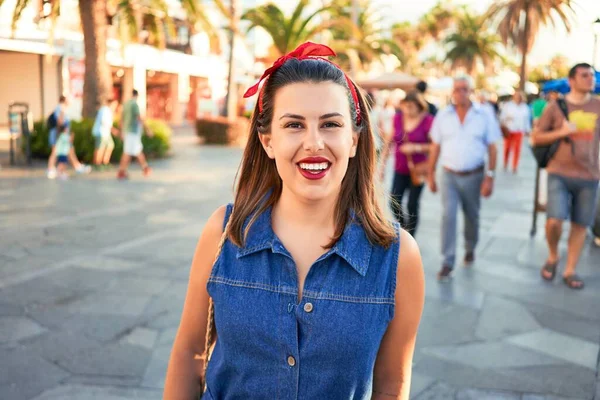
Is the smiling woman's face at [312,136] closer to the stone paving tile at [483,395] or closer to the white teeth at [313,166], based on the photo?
the white teeth at [313,166]

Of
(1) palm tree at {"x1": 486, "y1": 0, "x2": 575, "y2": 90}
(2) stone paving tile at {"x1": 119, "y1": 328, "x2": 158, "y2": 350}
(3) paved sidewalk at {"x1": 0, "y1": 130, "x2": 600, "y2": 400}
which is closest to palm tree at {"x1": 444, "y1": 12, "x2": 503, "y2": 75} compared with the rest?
(1) palm tree at {"x1": 486, "y1": 0, "x2": 575, "y2": 90}

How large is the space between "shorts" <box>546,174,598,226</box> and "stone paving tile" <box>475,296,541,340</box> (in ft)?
3.36

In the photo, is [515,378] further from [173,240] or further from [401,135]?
[173,240]

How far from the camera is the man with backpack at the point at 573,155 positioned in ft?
18.0

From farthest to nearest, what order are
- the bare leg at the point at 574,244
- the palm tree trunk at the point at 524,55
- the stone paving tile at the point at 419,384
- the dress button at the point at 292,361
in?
the palm tree trunk at the point at 524,55
the bare leg at the point at 574,244
the stone paving tile at the point at 419,384
the dress button at the point at 292,361

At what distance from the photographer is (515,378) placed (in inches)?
147

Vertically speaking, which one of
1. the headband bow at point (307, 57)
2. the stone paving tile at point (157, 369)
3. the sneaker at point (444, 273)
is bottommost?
the stone paving tile at point (157, 369)

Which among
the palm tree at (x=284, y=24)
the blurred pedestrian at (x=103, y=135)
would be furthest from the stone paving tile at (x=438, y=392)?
the palm tree at (x=284, y=24)

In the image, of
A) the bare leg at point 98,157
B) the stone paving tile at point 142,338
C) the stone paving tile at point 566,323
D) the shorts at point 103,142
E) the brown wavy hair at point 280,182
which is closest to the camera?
the brown wavy hair at point 280,182

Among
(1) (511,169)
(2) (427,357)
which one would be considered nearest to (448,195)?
(2) (427,357)

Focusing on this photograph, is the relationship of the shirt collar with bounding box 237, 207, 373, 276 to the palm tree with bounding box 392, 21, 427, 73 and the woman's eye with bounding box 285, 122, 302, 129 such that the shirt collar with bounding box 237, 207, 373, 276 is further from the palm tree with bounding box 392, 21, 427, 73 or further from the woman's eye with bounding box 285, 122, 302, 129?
the palm tree with bounding box 392, 21, 427, 73

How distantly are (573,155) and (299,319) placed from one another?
15.3ft

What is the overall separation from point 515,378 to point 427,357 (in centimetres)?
54

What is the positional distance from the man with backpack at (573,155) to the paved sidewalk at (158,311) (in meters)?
0.58
